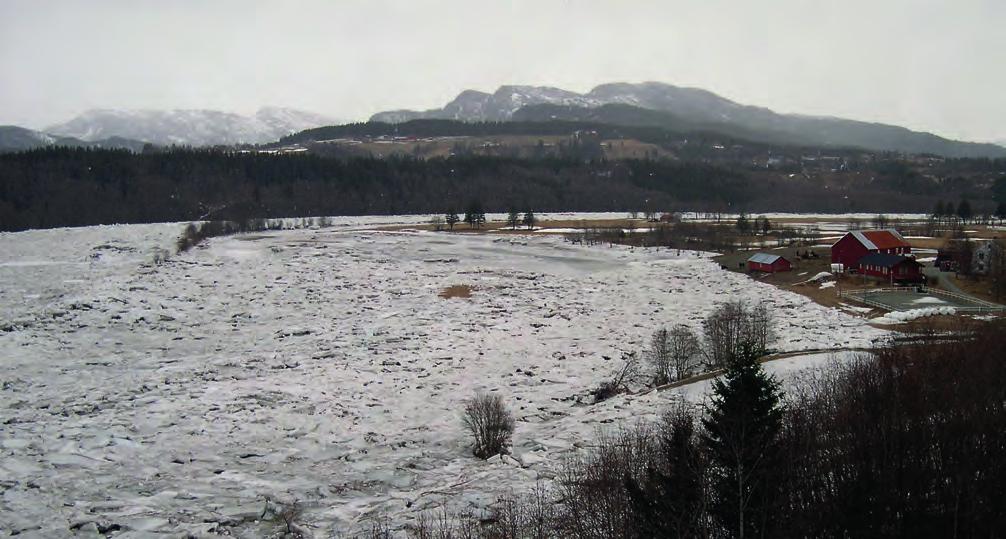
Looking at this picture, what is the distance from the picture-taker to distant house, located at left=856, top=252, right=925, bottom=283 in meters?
48.5

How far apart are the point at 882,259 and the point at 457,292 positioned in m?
33.5

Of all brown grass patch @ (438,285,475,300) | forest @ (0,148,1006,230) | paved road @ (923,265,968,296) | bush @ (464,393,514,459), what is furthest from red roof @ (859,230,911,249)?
forest @ (0,148,1006,230)

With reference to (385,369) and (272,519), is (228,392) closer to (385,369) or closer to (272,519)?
(385,369)

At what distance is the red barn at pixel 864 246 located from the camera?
54.6 meters

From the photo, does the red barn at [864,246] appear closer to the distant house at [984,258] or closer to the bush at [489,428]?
the distant house at [984,258]

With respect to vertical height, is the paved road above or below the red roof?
below

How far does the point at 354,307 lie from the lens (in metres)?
43.4

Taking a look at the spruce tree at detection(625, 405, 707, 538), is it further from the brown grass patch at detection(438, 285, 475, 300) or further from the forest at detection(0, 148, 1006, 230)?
the forest at detection(0, 148, 1006, 230)

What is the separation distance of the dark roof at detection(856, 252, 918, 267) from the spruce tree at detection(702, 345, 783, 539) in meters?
44.9

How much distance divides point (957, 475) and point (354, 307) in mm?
36546

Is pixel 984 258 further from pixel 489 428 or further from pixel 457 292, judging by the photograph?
pixel 489 428

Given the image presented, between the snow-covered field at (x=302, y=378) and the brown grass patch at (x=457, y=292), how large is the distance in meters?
0.89

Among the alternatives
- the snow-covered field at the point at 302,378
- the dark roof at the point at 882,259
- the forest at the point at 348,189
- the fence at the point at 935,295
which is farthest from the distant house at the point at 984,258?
the forest at the point at 348,189

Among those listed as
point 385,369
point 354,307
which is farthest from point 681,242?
point 385,369
